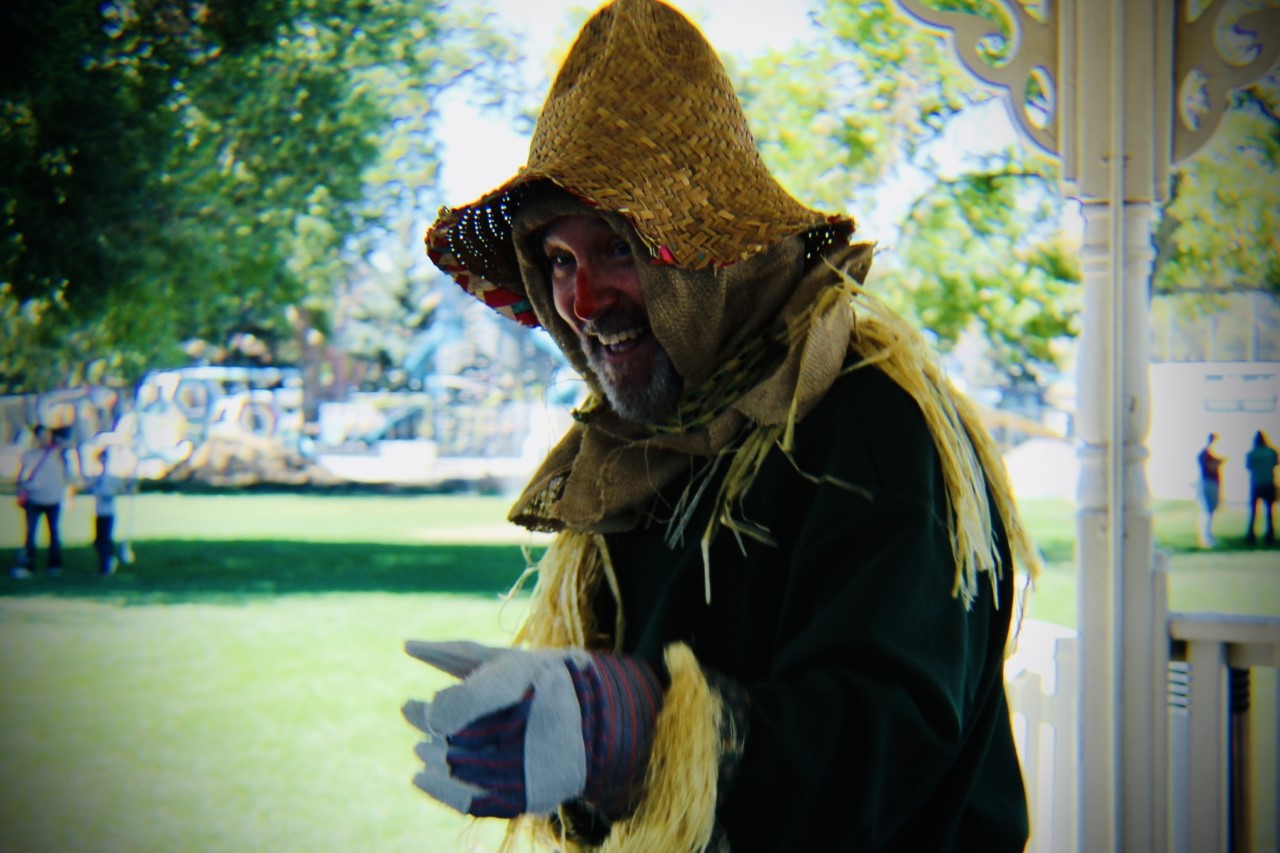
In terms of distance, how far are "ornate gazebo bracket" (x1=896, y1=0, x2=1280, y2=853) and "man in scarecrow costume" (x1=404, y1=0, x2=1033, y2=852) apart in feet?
4.90

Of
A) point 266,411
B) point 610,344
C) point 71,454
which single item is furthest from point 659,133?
point 266,411

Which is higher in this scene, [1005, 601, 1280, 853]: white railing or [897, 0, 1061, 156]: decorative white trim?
[897, 0, 1061, 156]: decorative white trim

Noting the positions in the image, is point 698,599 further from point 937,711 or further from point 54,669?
point 54,669

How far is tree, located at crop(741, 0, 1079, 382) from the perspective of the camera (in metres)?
10.9

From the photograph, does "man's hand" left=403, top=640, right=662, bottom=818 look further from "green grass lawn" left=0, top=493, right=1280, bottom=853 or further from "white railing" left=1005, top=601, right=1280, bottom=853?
"white railing" left=1005, top=601, right=1280, bottom=853

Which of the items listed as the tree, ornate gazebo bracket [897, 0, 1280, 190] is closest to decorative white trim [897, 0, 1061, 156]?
ornate gazebo bracket [897, 0, 1280, 190]

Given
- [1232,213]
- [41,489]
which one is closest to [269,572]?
[41,489]

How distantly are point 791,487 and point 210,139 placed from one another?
11778 millimetres

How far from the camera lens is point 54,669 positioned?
27.2ft

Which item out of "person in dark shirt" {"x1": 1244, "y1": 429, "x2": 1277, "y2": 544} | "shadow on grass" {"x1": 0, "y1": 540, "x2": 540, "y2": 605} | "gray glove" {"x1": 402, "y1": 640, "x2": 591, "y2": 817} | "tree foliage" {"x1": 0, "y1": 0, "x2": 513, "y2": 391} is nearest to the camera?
"gray glove" {"x1": 402, "y1": 640, "x2": 591, "y2": 817}

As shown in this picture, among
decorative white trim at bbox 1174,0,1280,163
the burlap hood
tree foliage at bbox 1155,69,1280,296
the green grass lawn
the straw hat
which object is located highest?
tree foliage at bbox 1155,69,1280,296

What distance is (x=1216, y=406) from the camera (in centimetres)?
1152

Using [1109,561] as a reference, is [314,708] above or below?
below

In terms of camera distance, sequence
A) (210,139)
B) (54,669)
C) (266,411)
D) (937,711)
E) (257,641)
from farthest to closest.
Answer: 1. (266,411)
2. (210,139)
3. (257,641)
4. (54,669)
5. (937,711)
